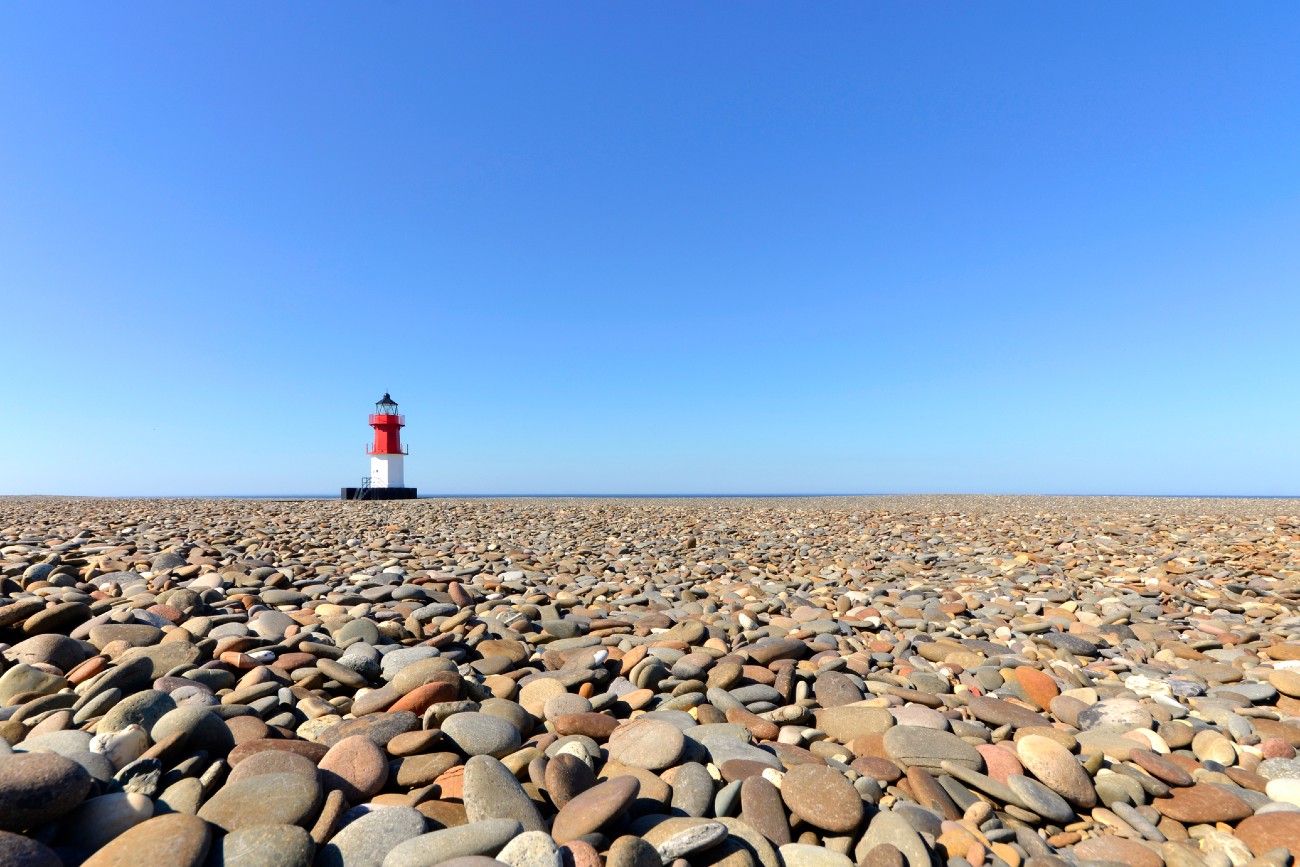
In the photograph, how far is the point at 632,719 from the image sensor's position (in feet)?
8.59

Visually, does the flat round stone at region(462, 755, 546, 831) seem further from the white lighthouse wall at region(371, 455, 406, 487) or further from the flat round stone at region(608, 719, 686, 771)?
the white lighthouse wall at region(371, 455, 406, 487)

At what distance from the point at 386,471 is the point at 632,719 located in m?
23.2

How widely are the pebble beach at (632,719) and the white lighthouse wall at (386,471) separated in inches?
737

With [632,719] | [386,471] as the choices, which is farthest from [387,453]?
[632,719]

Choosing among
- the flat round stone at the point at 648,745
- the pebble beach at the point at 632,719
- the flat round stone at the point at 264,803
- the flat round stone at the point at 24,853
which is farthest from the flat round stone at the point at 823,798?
the flat round stone at the point at 24,853

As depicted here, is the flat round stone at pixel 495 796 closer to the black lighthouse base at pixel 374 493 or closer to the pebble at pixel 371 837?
the pebble at pixel 371 837

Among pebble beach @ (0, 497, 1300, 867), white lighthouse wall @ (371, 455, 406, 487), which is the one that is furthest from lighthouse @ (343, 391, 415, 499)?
pebble beach @ (0, 497, 1300, 867)

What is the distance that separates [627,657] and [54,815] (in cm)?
217

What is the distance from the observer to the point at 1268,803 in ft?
6.77

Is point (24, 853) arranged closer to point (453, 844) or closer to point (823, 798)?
point (453, 844)

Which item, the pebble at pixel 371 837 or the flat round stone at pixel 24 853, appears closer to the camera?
the flat round stone at pixel 24 853

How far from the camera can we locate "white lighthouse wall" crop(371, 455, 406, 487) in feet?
77.7

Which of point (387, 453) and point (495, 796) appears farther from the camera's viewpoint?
point (387, 453)

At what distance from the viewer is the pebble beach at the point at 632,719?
1695 mm
